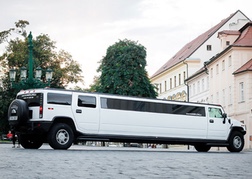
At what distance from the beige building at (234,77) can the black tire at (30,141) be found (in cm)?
2792

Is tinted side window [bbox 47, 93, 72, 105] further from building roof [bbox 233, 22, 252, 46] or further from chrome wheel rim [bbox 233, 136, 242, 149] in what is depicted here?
building roof [bbox 233, 22, 252, 46]

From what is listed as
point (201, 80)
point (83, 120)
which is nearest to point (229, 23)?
point (201, 80)

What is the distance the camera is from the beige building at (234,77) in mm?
50456

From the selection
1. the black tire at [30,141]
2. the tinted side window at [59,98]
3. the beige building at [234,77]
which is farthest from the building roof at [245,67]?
the tinted side window at [59,98]

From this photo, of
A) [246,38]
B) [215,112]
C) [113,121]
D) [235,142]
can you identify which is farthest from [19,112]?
[246,38]

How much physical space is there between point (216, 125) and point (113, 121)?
5.55m

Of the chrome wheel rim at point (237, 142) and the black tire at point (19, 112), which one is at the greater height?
the black tire at point (19, 112)

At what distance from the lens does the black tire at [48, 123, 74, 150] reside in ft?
72.7

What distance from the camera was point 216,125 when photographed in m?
27.1

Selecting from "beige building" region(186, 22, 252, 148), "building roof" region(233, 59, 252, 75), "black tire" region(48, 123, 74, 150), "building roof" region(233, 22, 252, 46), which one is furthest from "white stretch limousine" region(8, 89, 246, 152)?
"building roof" region(233, 22, 252, 46)

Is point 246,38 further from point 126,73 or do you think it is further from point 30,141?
point 30,141

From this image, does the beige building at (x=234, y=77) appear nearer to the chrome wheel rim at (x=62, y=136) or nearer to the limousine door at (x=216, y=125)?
the limousine door at (x=216, y=125)

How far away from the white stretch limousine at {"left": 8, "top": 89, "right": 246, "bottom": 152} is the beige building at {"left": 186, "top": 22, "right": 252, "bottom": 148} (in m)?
22.5

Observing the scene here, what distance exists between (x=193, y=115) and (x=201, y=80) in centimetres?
4317
